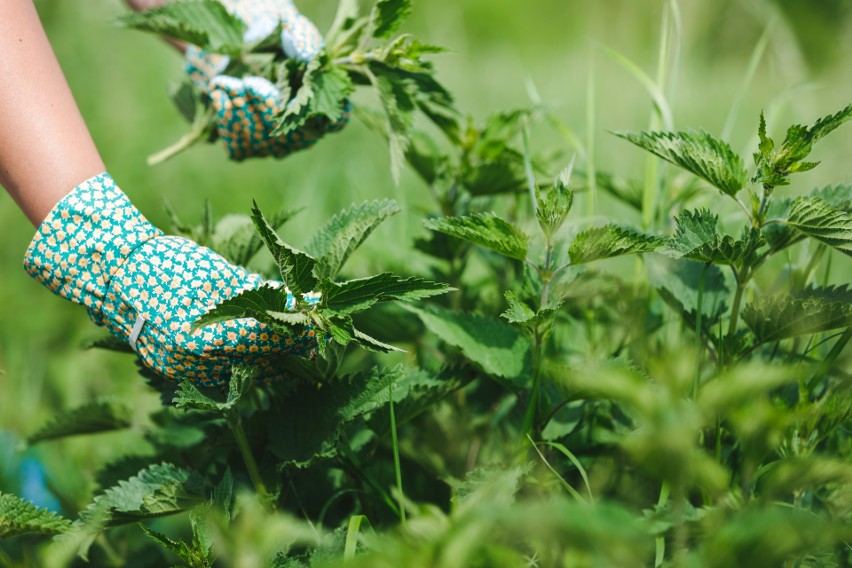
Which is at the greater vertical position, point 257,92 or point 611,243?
point 257,92

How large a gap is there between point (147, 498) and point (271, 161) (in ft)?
7.31

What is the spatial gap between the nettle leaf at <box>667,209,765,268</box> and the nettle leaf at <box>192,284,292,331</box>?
1.45 ft

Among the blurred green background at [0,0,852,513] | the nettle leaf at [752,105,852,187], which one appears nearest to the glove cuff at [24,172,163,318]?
the blurred green background at [0,0,852,513]

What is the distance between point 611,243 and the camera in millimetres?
856

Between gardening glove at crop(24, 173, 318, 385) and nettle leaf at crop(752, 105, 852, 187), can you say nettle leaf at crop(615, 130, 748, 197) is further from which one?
gardening glove at crop(24, 173, 318, 385)

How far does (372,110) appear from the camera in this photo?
3.99ft

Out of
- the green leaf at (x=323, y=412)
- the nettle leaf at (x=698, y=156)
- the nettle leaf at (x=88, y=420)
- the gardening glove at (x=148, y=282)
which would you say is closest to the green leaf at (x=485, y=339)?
the green leaf at (x=323, y=412)

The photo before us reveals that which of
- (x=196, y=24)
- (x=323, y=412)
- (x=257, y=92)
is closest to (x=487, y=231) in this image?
(x=323, y=412)

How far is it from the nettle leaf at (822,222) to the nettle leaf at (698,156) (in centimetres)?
7

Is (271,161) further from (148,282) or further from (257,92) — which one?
(148,282)

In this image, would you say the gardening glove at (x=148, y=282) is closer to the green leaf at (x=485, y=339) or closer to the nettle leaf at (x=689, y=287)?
the green leaf at (x=485, y=339)

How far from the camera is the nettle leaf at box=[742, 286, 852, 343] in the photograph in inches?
33.8

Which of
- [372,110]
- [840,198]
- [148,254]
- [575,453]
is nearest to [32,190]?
[148,254]

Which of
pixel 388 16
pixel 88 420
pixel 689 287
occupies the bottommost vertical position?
pixel 88 420
